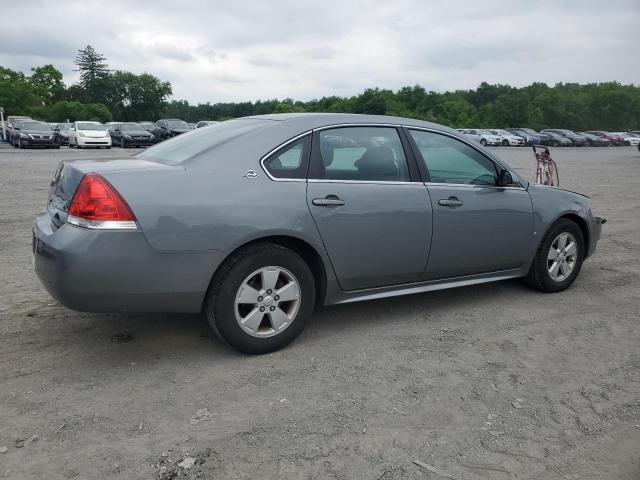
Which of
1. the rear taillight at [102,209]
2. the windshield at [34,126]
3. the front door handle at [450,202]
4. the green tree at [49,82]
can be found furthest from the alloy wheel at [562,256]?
the green tree at [49,82]

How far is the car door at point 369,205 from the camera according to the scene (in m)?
4.00

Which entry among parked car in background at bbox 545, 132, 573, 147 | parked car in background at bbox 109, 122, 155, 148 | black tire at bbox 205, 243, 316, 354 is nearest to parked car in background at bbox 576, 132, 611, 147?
parked car in background at bbox 545, 132, 573, 147

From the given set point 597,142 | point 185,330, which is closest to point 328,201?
point 185,330

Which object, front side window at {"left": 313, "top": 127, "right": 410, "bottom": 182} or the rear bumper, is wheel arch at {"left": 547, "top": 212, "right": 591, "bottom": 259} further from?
the rear bumper

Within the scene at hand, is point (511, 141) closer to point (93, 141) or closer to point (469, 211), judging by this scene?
point (93, 141)

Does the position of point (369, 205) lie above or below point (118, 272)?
above

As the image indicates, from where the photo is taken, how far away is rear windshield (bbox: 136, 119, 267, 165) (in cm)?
392

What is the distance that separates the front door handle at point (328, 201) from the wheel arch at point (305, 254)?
10.6 inches

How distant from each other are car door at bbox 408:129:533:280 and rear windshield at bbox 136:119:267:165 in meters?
1.29

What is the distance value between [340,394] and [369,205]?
1.37 m

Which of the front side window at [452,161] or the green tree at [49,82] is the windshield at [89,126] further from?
the green tree at [49,82]

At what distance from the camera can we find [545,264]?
5234mm

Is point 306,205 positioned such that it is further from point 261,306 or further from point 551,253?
point 551,253

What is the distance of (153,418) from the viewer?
3051 mm
